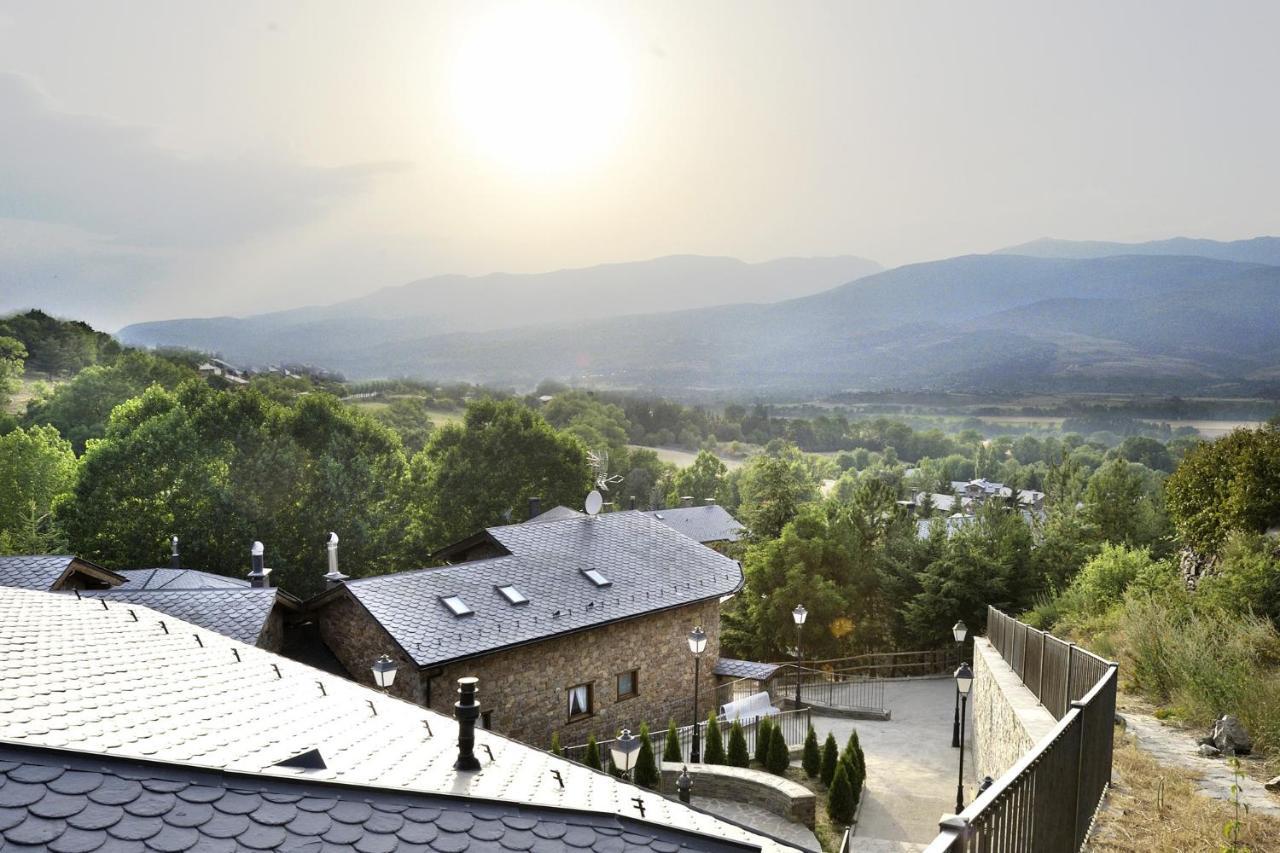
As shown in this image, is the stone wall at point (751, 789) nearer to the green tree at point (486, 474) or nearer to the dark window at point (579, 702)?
the dark window at point (579, 702)

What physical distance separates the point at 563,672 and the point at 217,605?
6534 millimetres

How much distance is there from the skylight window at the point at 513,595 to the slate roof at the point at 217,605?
4298 millimetres

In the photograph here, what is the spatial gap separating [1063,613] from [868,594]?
10917 millimetres

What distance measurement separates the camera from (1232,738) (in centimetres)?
744

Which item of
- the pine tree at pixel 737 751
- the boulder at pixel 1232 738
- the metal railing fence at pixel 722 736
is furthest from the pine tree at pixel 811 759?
the boulder at pixel 1232 738

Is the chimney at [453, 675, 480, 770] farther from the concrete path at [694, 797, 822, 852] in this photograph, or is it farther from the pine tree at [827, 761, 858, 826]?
the pine tree at [827, 761, 858, 826]

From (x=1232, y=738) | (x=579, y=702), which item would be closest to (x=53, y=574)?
(x=579, y=702)

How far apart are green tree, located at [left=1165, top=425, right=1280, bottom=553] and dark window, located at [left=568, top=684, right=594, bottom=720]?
1340 cm

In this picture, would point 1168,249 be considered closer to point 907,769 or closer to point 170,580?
point 907,769

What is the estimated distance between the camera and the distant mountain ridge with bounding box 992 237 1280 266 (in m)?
118

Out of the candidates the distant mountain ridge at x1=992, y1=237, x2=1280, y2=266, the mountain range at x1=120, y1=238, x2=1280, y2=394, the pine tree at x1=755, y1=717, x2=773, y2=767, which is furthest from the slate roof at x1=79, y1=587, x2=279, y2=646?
the distant mountain ridge at x1=992, y1=237, x2=1280, y2=266

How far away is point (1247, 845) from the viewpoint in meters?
5.05

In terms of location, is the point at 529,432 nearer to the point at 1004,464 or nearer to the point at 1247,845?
the point at 1247,845

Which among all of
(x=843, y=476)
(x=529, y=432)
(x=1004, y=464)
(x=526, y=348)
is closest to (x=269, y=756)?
(x=529, y=432)
